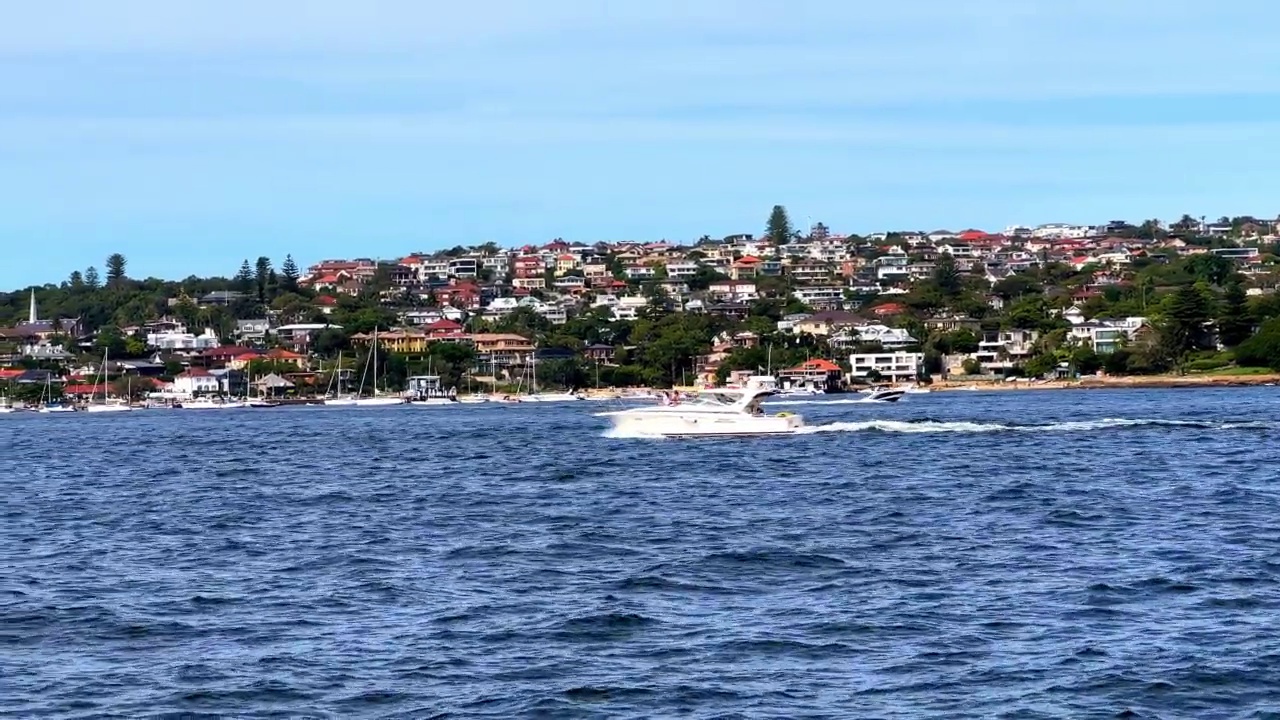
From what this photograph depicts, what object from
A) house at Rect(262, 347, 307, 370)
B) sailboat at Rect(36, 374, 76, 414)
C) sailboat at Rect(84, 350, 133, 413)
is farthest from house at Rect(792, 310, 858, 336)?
sailboat at Rect(36, 374, 76, 414)

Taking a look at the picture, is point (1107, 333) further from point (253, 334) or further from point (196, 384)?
point (253, 334)

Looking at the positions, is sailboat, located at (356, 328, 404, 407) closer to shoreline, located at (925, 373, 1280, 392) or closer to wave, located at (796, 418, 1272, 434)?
shoreline, located at (925, 373, 1280, 392)

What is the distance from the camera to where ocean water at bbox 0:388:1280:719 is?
56.9ft

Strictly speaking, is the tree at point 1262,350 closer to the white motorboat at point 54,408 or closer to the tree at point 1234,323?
the tree at point 1234,323

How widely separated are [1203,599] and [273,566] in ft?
41.2

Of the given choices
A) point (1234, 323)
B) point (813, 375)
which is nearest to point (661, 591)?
point (1234, 323)

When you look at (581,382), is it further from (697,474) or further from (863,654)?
(863,654)

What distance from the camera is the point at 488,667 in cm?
1847

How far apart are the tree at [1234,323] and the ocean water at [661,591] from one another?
94.8 m

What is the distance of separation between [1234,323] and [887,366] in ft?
93.1

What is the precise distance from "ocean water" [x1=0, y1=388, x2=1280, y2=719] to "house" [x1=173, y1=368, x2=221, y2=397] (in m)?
115

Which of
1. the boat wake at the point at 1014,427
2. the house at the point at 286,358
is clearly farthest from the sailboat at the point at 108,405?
the boat wake at the point at 1014,427

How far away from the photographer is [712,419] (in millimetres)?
A: 59219

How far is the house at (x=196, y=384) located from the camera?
159125mm
